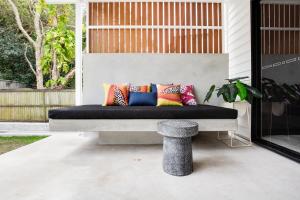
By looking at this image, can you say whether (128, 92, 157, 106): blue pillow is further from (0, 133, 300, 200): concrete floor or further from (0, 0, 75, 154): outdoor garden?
(0, 0, 75, 154): outdoor garden

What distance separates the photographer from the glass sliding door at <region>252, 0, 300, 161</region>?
332 centimetres

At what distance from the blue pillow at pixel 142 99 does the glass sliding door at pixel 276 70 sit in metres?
1.74

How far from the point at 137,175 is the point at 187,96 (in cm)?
205

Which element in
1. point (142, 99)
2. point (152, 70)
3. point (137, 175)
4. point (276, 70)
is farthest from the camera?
point (152, 70)

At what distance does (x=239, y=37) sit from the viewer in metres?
3.97

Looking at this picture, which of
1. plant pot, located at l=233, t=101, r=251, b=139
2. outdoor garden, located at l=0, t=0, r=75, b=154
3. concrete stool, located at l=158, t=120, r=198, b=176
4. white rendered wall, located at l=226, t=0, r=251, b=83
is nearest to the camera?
concrete stool, located at l=158, t=120, r=198, b=176

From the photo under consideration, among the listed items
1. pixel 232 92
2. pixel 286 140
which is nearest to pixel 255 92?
pixel 232 92

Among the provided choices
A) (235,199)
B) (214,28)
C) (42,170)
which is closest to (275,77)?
(214,28)

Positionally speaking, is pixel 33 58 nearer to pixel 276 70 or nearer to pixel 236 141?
pixel 236 141

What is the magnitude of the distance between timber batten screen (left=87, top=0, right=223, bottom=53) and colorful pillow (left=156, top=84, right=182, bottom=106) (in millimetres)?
1057

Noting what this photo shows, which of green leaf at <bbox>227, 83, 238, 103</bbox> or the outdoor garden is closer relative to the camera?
green leaf at <bbox>227, 83, 238, 103</bbox>

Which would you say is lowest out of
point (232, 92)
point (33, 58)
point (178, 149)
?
point (178, 149)

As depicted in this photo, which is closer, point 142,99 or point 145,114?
point 145,114

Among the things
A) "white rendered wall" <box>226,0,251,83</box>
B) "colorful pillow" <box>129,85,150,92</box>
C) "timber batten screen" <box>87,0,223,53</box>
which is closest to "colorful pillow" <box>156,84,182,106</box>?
"colorful pillow" <box>129,85,150,92</box>
